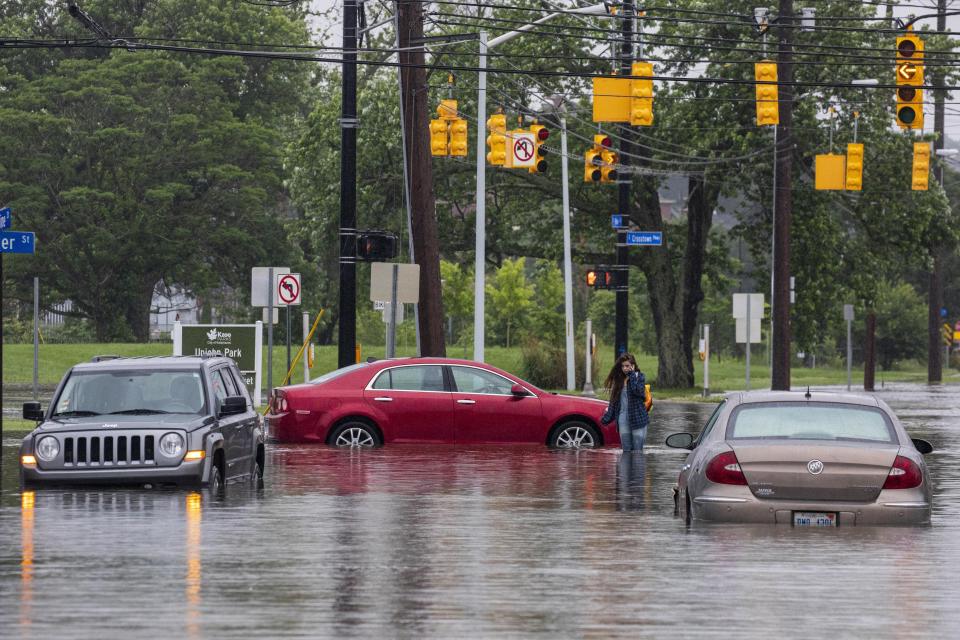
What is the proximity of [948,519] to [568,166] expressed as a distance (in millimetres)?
36825

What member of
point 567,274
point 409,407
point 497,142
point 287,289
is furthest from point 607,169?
point 409,407

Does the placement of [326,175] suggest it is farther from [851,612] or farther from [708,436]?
[851,612]

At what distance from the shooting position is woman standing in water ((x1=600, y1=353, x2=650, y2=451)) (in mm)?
26094

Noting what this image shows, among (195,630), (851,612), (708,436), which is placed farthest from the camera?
(708,436)

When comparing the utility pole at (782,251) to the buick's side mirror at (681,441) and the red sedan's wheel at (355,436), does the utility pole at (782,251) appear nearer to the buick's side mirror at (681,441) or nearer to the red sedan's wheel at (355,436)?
the red sedan's wheel at (355,436)

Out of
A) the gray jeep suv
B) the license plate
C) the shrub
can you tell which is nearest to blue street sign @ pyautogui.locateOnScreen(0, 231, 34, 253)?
the gray jeep suv

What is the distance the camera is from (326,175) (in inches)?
2173

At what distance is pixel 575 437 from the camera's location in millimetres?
26766

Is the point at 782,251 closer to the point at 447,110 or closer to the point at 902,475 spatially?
the point at 447,110

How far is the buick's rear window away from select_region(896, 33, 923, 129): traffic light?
1348 cm

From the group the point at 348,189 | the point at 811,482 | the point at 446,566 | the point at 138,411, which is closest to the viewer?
the point at 446,566

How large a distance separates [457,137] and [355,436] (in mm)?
12117

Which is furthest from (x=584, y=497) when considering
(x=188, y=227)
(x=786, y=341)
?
(x=188, y=227)

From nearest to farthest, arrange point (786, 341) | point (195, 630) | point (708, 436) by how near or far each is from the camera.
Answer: point (195, 630)
point (708, 436)
point (786, 341)
